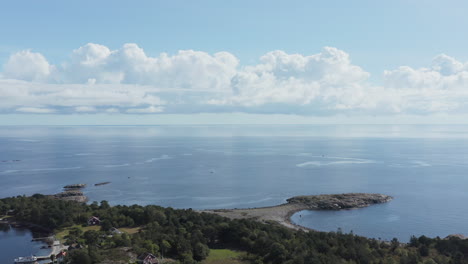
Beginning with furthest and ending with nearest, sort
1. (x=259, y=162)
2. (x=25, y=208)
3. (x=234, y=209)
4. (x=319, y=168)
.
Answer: (x=259, y=162) < (x=319, y=168) < (x=234, y=209) < (x=25, y=208)

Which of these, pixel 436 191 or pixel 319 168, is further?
pixel 319 168

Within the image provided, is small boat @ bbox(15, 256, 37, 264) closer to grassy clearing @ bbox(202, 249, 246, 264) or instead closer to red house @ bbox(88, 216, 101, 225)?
red house @ bbox(88, 216, 101, 225)

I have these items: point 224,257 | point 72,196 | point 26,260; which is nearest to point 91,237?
point 26,260

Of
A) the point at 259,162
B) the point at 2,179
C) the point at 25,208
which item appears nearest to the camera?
the point at 25,208

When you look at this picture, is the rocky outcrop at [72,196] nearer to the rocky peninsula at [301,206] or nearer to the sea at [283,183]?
the sea at [283,183]

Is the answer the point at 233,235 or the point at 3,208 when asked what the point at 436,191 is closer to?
the point at 233,235

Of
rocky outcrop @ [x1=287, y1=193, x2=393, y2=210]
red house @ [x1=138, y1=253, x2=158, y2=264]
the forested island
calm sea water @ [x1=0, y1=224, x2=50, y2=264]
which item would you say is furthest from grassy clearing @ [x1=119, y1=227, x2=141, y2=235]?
rocky outcrop @ [x1=287, y1=193, x2=393, y2=210]

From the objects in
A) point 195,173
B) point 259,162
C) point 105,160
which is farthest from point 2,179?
point 259,162

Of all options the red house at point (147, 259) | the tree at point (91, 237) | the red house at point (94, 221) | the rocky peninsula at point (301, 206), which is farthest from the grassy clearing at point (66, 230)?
the rocky peninsula at point (301, 206)
